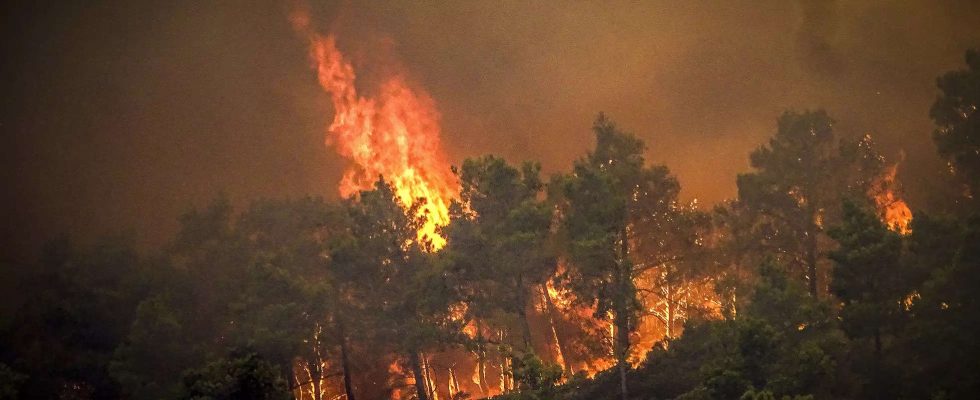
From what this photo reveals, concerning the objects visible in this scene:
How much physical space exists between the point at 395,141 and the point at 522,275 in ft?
124

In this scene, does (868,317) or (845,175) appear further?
(845,175)

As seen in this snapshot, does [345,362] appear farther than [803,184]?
Yes

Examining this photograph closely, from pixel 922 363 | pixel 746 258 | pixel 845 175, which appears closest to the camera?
pixel 922 363

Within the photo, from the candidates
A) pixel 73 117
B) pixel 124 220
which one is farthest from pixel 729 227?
pixel 73 117

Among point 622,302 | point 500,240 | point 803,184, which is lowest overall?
point 622,302

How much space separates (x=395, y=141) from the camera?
211 feet

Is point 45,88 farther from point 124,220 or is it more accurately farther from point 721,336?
point 721,336

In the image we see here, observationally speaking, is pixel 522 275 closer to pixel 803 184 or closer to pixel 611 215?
pixel 611 215

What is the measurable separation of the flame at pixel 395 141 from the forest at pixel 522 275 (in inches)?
817

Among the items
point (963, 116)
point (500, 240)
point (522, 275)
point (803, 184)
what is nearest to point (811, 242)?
point (803, 184)

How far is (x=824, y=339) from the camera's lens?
21328mm

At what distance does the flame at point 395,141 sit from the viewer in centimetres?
5828

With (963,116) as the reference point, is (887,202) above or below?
below

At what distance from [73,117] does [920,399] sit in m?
134
